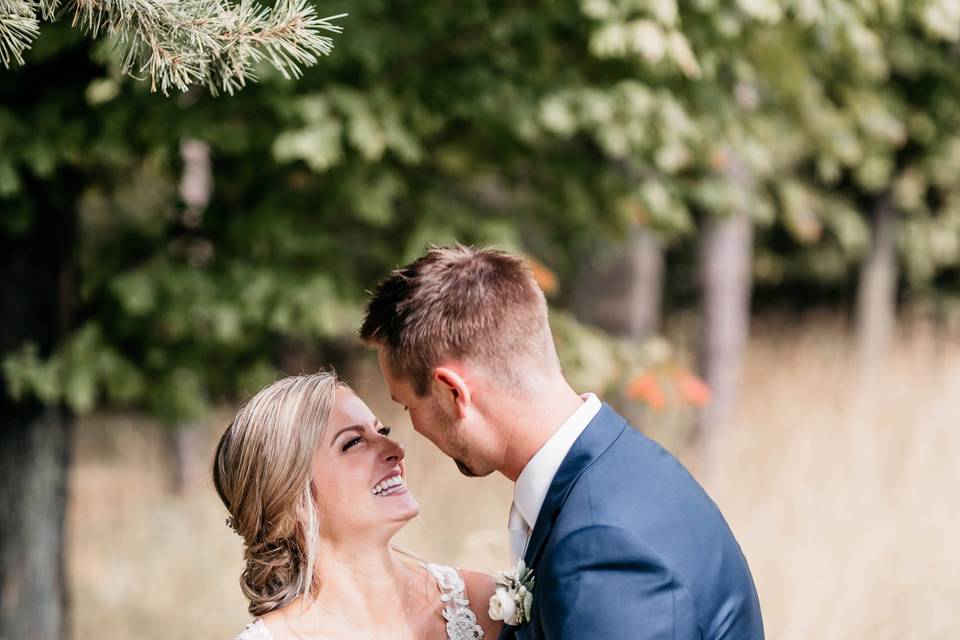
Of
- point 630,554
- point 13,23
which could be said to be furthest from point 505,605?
point 13,23

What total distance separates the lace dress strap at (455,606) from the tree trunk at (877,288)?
880 centimetres

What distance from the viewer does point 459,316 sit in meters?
2.28

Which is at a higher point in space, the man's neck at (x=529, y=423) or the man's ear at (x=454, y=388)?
the man's ear at (x=454, y=388)

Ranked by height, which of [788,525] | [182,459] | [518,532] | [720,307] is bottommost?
[788,525]

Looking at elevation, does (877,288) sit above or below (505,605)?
above

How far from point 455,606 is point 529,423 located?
915mm

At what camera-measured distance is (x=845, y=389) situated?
9117 mm

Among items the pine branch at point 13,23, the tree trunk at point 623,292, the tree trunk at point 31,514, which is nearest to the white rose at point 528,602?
the pine branch at point 13,23

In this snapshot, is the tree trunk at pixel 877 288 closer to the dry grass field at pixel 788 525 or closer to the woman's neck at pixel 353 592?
the dry grass field at pixel 788 525

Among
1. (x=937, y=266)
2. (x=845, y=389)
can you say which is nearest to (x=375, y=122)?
(x=845, y=389)

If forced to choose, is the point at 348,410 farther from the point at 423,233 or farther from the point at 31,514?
the point at 31,514

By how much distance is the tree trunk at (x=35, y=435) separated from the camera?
16.5 feet

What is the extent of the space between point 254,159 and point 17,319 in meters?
1.39

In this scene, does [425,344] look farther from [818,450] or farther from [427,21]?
[818,450]
